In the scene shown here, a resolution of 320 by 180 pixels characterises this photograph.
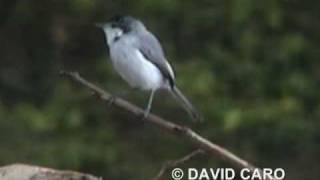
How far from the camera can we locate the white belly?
299 centimetres

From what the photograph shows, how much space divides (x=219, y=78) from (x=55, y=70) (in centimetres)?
86

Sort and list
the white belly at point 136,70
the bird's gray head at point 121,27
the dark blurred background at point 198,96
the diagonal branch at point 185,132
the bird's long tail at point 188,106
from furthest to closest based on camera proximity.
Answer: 1. the dark blurred background at point 198,96
2. the bird's gray head at point 121,27
3. the white belly at point 136,70
4. the bird's long tail at point 188,106
5. the diagonal branch at point 185,132

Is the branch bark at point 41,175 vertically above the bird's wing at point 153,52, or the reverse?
the branch bark at point 41,175

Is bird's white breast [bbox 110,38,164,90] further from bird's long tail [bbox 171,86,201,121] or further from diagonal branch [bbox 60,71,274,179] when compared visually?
diagonal branch [bbox 60,71,274,179]

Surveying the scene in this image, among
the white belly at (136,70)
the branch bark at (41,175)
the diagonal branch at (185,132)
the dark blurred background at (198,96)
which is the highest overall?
the diagonal branch at (185,132)

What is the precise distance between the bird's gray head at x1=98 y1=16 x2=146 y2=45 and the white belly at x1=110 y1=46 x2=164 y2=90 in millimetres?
61

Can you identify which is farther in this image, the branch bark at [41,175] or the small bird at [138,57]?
the small bird at [138,57]

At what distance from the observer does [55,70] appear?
252 inches

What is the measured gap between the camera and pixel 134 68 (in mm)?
3076

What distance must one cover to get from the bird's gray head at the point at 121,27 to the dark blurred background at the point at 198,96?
8.40ft

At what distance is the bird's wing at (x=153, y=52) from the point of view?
3029 mm

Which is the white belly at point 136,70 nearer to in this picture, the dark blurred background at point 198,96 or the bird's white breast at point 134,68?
the bird's white breast at point 134,68

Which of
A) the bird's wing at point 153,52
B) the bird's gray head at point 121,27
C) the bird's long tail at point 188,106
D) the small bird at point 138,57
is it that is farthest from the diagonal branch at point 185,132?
the bird's gray head at point 121,27

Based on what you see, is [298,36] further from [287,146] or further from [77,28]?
[77,28]
